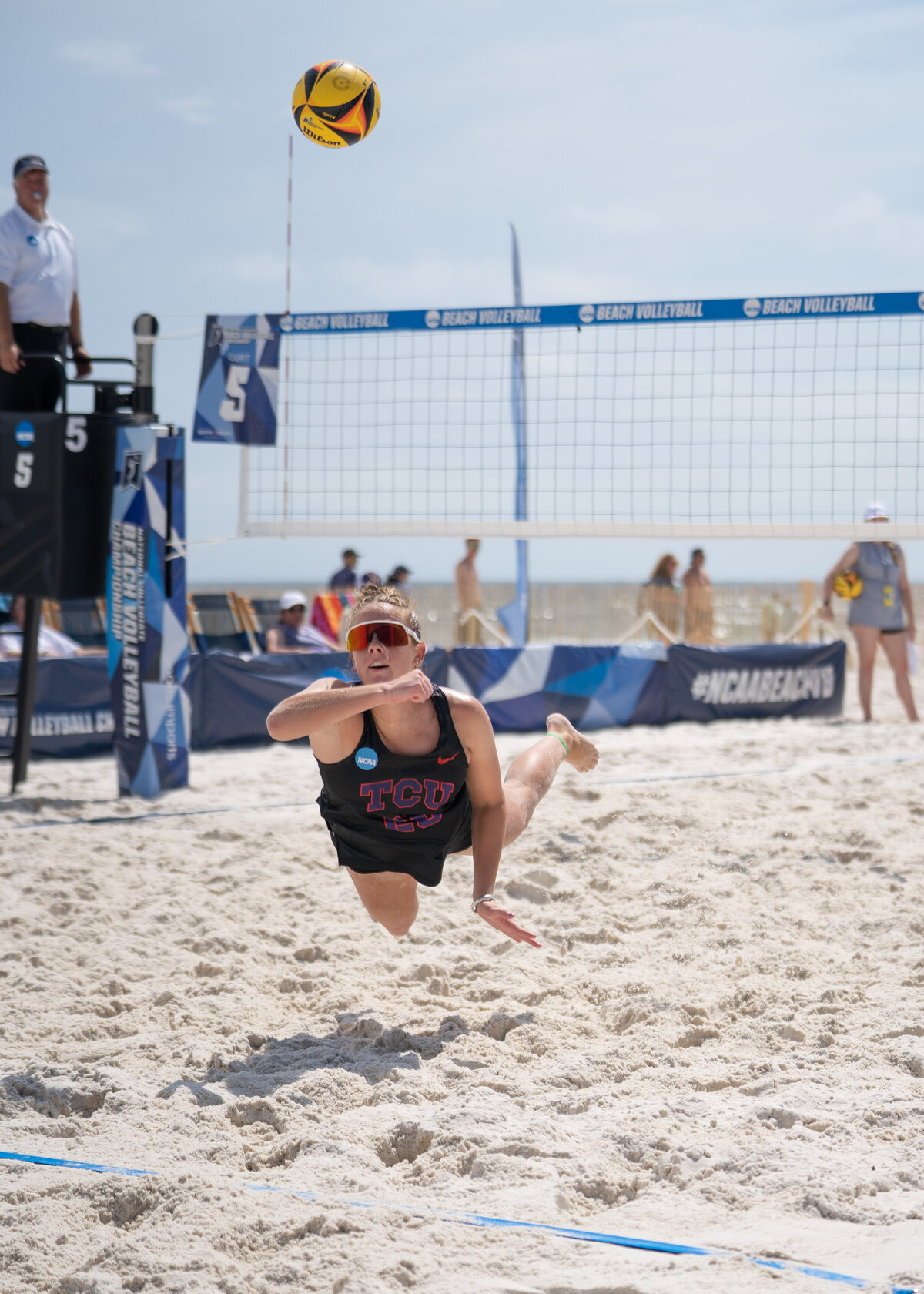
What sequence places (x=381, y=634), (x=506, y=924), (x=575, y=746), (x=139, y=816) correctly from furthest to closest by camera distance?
1. (x=139, y=816)
2. (x=575, y=746)
3. (x=381, y=634)
4. (x=506, y=924)

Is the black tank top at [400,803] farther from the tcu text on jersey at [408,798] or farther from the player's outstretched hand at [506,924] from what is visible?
the player's outstretched hand at [506,924]

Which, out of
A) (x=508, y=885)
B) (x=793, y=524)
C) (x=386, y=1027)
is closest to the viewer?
(x=386, y=1027)

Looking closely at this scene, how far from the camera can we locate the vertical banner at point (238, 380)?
16.9ft

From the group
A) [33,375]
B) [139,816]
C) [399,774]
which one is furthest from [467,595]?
[399,774]

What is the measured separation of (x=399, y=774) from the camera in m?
2.71

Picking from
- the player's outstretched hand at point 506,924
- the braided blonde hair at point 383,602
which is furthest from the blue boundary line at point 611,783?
the player's outstretched hand at point 506,924

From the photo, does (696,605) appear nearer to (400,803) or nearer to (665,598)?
(665,598)

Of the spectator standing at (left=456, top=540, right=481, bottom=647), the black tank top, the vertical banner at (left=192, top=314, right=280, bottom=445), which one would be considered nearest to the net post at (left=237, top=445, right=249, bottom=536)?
the vertical banner at (left=192, top=314, right=280, bottom=445)

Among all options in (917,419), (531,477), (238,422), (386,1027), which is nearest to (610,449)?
(917,419)

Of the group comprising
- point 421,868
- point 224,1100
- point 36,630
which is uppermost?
point 36,630

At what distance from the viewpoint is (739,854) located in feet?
13.2

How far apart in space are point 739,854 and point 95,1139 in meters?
2.57

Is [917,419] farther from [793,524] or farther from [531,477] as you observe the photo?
[531,477]

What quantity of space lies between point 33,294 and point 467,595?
19.8 feet
